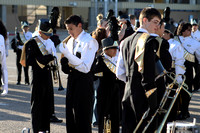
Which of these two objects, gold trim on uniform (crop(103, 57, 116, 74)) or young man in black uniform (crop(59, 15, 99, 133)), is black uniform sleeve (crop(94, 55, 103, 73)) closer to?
gold trim on uniform (crop(103, 57, 116, 74))

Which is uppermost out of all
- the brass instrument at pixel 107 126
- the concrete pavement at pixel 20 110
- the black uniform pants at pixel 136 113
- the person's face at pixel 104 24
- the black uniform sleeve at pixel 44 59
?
the person's face at pixel 104 24

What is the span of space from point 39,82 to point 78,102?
58.5 inches

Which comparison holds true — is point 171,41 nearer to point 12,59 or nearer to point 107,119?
point 107,119

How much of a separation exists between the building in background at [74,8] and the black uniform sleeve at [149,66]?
43613 mm

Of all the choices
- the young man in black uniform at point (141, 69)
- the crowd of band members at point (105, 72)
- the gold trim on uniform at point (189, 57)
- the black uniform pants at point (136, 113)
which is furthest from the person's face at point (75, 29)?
the gold trim on uniform at point (189, 57)

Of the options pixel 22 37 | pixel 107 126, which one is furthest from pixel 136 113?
pixel 22 37

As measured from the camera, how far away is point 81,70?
22.1ft

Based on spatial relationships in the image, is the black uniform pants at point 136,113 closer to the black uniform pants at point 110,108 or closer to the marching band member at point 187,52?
the black uniform pants at point 110,108

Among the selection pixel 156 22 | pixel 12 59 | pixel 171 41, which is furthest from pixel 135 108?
pixel 12 59

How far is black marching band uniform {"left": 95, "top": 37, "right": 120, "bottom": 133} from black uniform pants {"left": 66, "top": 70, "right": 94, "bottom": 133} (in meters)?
0.80

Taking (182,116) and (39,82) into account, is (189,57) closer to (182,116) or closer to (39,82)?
(182,116)

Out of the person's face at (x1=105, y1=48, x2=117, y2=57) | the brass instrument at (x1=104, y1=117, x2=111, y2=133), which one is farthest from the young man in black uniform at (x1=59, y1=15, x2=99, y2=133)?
the person's face at (x1=105, y1=48, x2=117, y2=57)

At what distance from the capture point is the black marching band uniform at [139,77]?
17.9 feet

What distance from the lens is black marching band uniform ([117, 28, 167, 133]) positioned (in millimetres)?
5441
